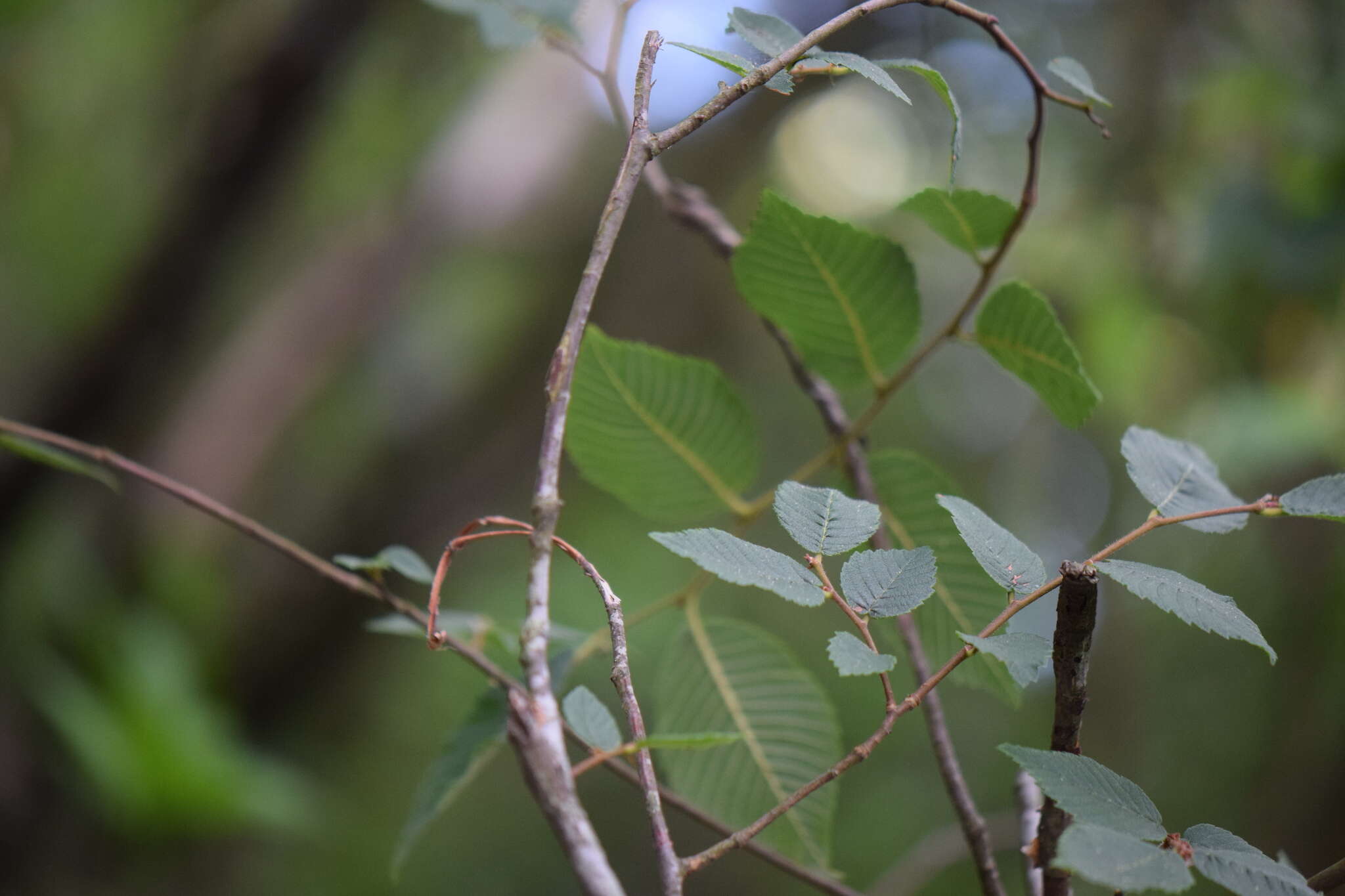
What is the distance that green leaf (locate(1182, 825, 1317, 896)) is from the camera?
25 cm

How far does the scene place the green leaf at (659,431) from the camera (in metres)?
0.48

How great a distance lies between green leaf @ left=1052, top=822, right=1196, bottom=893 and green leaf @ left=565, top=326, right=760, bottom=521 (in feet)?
0.96

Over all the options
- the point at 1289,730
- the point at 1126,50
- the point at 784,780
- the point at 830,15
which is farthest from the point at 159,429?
the point at 1289,730

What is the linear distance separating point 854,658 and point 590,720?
0.32 ft

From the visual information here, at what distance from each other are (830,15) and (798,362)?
0.99 m

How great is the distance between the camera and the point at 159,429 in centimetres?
153

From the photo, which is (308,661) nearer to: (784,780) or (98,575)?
(98,575)

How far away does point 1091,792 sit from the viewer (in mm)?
271

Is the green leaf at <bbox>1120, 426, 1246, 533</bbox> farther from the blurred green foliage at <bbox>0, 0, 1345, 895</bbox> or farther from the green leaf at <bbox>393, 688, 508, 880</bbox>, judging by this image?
the blurred green foliage at <bbox>0, 0, 1345, 895</bbox>

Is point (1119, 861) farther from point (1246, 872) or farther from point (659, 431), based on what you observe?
point (659, 431)

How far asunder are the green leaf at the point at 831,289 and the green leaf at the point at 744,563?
0.71 feet

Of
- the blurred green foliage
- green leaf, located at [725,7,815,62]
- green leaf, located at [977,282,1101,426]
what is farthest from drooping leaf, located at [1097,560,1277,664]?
the blurred green foliage

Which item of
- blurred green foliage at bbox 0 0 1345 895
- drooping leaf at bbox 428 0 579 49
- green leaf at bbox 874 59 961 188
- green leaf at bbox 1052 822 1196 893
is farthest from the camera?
blurred green foliage at bbox 0 0 1345 895

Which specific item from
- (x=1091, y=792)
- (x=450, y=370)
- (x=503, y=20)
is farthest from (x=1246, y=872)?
(x=450, y=370)
